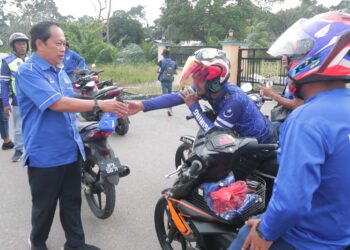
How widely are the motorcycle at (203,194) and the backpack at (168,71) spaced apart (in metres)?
7.92

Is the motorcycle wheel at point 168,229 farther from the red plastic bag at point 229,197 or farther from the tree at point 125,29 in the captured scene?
the tree at point 125,29

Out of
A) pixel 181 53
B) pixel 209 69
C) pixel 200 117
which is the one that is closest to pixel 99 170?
pixel 200 117

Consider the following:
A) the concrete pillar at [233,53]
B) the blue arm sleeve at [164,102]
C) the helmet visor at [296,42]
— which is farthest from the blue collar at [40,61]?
the concrete pillar at [233,53]

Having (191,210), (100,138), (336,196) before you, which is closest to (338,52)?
(336,196)

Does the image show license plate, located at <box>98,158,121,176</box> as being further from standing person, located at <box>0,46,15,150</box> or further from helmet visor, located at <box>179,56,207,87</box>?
standing person, located at <box>0,46,15,150</box>

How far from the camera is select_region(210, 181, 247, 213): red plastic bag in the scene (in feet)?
6.64

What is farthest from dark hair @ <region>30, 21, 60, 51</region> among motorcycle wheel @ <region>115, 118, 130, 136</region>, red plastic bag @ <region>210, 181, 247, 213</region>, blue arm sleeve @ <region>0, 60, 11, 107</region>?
motorcycle wheel @ <region>115, 118, 130, 136</region>

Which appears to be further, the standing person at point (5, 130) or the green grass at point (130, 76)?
the green grass at point (130, 76)

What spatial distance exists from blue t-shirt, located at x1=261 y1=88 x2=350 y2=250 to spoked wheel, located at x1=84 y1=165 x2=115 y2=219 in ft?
7.64

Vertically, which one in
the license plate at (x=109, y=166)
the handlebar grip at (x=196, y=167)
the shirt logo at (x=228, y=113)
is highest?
the shirt logo at (x=228, y=113)

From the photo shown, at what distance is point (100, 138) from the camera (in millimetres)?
3633

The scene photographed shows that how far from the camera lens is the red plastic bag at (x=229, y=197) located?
2.03 meters

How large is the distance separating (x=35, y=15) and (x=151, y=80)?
29082 mm

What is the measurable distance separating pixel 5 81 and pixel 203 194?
447cm
